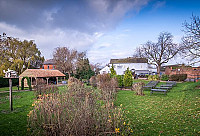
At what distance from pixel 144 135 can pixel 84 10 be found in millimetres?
11225

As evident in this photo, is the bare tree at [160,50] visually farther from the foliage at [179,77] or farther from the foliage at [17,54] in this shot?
the foliage at [17,54]

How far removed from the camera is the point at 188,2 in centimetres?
1045

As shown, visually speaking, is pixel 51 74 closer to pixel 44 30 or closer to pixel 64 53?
pixel 64 53

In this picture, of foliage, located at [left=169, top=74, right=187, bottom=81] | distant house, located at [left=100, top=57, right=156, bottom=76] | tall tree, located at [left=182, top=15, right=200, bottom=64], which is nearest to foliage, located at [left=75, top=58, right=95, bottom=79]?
distant house, located at [left=100, top=57, right=156, bottom=76]

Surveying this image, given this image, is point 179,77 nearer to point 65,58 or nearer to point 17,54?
point 65,58

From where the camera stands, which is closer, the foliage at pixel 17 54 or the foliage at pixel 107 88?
the foliage at pixel 107 88

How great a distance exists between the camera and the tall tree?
11345 millimetres

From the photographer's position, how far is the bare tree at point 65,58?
32.8 meters

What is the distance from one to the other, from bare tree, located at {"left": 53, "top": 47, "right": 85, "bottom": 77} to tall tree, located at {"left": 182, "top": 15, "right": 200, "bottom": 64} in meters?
26.8

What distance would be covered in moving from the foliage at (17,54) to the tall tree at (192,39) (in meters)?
28.5

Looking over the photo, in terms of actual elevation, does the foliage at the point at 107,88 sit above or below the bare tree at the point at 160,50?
below

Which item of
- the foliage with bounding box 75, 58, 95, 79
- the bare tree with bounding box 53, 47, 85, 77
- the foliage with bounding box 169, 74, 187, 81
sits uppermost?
the bare tree with bounding box 53, 47, 85, 77

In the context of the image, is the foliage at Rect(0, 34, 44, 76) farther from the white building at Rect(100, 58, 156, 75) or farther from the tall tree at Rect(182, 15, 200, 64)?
the tall tree at Rect(182, 15, 200, 64)

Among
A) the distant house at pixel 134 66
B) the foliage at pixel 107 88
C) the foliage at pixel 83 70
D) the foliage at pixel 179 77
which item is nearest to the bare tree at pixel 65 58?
the foliage at pixel 83 70
